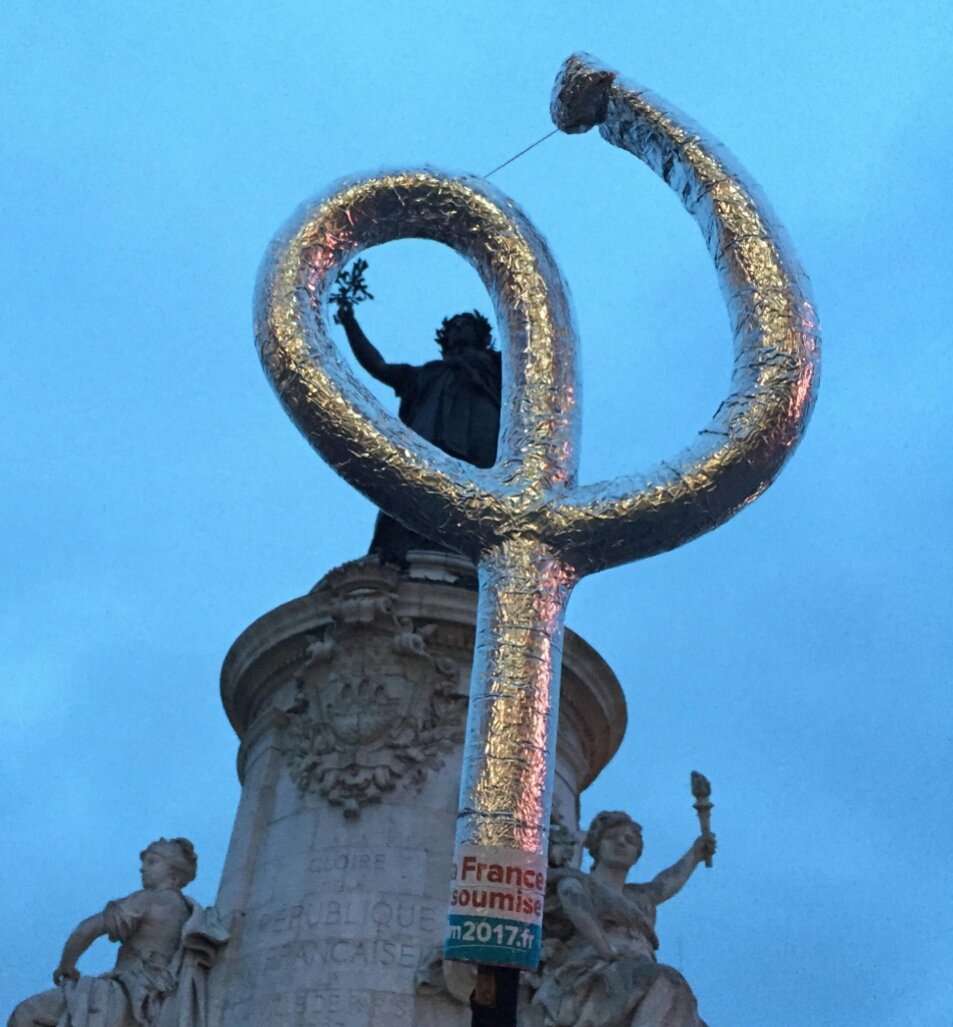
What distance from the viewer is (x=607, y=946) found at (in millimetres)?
10414

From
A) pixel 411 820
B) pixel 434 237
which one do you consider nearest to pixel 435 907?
pixel 411 820

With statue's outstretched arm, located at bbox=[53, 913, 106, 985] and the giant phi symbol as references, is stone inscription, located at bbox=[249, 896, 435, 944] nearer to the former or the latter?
statue's outstretched arm, located at bbox=[53, 913, 106, 985]

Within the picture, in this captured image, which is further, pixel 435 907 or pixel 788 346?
pixel 435 907

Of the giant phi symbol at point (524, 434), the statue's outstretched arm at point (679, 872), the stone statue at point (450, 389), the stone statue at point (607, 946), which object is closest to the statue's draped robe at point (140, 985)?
the stone statue at point (607, 946)

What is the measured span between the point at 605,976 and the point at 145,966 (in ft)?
10.7

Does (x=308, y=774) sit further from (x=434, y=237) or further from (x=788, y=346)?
(x=788, y=346)

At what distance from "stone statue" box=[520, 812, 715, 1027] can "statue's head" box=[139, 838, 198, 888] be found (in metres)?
2.75

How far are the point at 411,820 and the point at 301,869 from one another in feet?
2.81

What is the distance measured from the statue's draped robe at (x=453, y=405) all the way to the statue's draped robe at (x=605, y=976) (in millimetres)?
4093

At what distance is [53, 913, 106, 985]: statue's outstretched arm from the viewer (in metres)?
10.9

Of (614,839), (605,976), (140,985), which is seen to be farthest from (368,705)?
(605,976)

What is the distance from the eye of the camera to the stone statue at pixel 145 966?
10.6 m

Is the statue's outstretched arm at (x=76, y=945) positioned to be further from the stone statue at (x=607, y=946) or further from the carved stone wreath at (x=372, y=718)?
the stone statue at (x=607, y=946)

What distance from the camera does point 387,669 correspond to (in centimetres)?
1188
